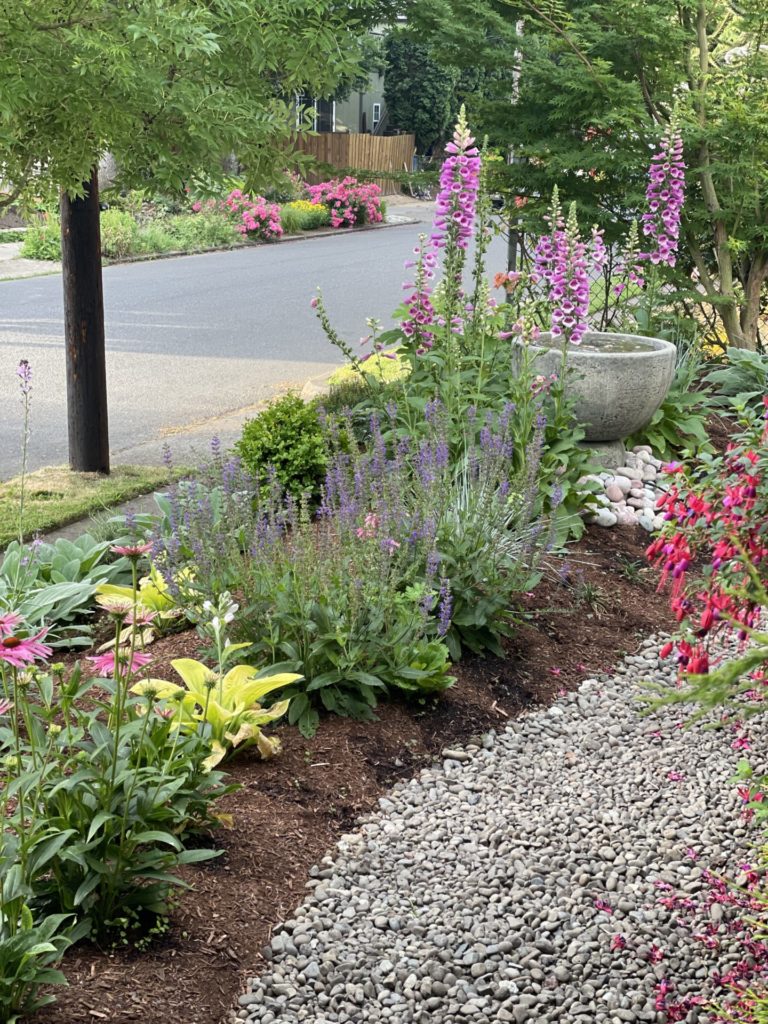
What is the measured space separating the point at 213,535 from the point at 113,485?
2425mm

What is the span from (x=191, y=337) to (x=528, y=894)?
9.48 m

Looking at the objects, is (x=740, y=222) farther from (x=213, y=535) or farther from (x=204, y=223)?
(x=204, y=223)

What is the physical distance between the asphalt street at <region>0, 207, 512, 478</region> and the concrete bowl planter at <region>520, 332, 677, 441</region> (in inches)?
104

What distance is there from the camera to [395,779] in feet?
11.7

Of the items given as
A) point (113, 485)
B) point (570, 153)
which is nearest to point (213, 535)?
point (113, 485)

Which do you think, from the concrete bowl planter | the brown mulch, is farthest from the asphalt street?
the brown mulch

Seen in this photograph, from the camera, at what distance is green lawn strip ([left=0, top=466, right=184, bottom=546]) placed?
563 cm

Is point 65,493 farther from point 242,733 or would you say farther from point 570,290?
point 242,733

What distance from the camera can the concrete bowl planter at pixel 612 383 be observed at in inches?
230

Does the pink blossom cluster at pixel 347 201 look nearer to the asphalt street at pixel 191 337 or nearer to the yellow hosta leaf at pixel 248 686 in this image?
the asphalt street at pixel 191 337

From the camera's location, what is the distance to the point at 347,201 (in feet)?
80.5

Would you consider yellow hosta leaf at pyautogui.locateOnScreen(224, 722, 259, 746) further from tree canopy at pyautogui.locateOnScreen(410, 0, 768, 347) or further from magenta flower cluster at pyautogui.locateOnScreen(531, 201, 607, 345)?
tree canopy at pyautogui.locateOnScreen(410, 0, 768, 347)

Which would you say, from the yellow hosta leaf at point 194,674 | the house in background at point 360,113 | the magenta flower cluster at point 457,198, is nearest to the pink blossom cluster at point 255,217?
the magenta flower cluster at point 457,198

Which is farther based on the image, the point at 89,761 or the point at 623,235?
the point at 623,235
